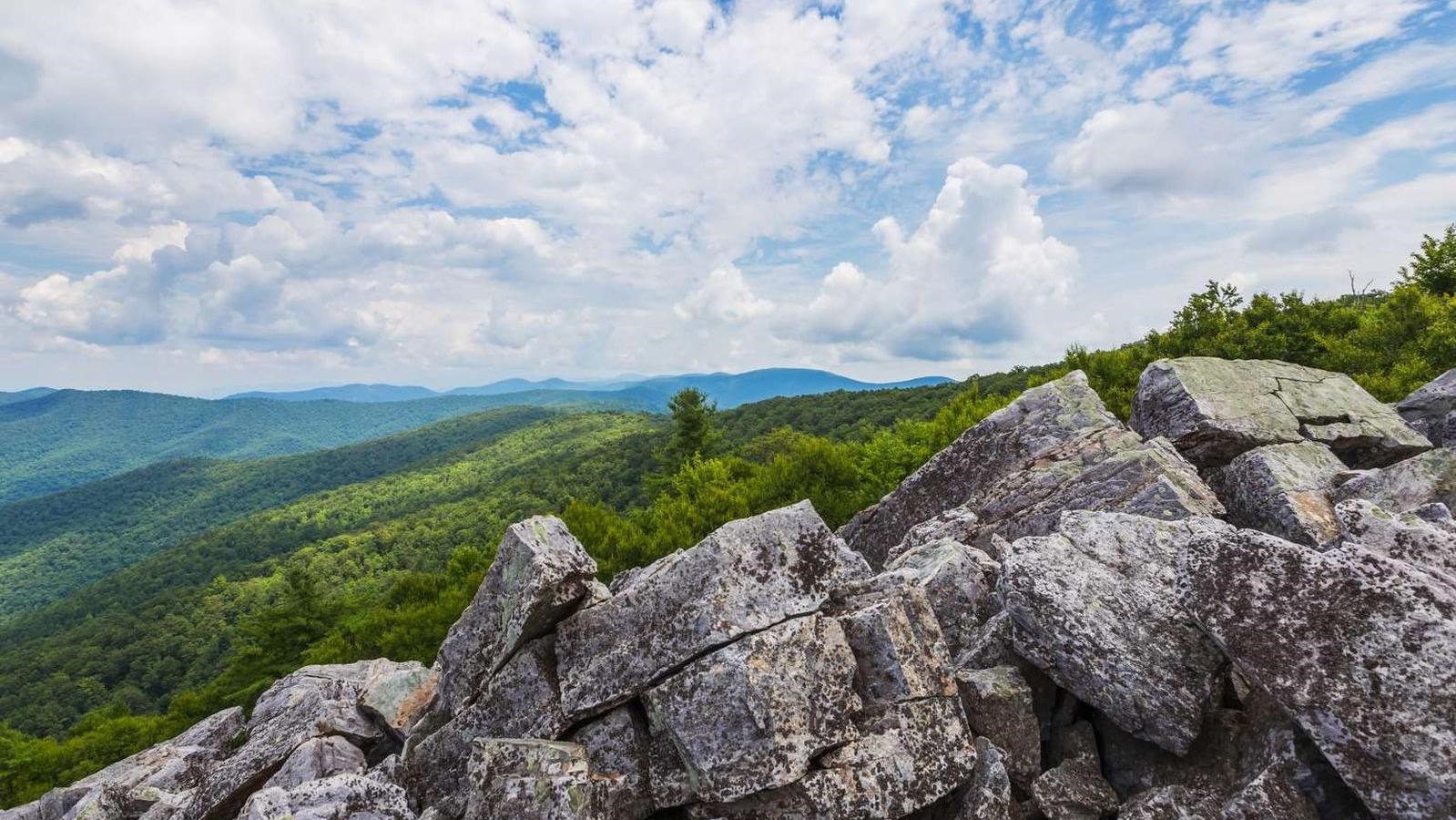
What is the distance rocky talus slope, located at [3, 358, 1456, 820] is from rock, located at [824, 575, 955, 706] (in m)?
0.04

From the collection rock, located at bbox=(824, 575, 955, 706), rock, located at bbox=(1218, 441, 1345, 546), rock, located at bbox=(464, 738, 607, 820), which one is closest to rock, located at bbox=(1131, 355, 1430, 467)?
rock, located at bbox=(1218, 441, 1345, 546)

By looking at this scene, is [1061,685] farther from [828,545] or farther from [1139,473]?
[1139,473]

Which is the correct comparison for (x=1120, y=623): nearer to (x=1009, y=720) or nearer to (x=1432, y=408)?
(x=1009, y=720)

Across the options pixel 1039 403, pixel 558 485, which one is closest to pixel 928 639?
pixel 1039 403

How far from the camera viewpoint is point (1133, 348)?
3969 centimetres

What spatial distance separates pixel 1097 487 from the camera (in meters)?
15.2

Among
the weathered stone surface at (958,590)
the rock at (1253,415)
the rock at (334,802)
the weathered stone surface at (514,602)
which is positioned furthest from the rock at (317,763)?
the rock at (1253,415)

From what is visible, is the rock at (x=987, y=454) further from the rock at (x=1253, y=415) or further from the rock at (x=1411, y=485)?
the rock at (x=1411, y=485)

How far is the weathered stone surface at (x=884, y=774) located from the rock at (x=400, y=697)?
7.74 metres

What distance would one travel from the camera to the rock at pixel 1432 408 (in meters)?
18.5

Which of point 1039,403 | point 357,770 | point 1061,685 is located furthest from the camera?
point 1039,403

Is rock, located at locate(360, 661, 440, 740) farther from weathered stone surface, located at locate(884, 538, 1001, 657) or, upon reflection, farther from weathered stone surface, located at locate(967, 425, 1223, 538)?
weathered stone surface, located at locate(967, 425, 1223, 538)

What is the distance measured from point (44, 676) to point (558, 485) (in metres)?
103

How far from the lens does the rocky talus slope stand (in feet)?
24.4
